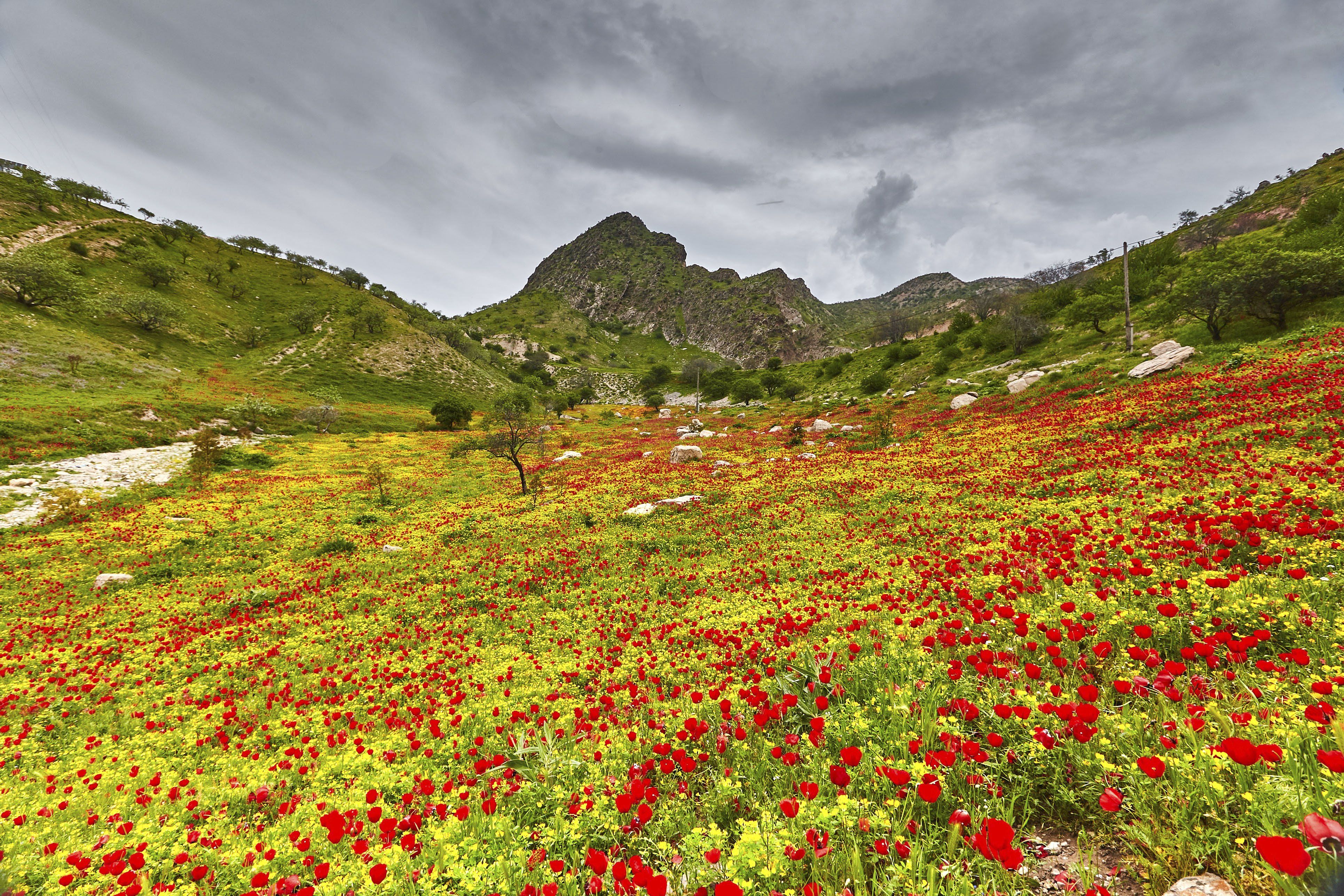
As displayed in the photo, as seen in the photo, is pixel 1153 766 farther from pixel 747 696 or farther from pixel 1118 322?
pixel 1118 322

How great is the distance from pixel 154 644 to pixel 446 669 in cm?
750

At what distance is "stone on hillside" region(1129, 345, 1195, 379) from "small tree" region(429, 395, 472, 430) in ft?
195

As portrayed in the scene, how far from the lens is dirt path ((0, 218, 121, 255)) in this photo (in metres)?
62.3

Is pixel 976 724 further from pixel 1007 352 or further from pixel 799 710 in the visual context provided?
pixel 1007 352

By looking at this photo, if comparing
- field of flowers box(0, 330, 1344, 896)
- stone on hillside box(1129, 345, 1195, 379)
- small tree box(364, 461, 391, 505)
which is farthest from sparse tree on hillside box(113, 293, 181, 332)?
stone on hillside box(1129, 345, 1195, 379)

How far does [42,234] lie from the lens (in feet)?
233

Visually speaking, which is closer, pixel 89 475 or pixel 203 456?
pixel 89 475

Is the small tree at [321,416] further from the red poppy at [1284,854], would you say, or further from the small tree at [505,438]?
the red poppy at [1284,854]

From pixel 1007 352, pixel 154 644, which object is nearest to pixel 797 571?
pixel 154 644

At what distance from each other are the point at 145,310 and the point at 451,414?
4513 cm

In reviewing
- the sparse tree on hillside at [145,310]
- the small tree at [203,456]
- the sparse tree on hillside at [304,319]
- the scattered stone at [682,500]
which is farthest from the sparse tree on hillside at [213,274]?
the scattered stone at [682,500]

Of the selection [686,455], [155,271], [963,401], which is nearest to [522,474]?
[686,455]

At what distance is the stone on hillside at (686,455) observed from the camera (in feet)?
94.9

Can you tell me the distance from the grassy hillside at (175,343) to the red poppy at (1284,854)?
41.7 meters
